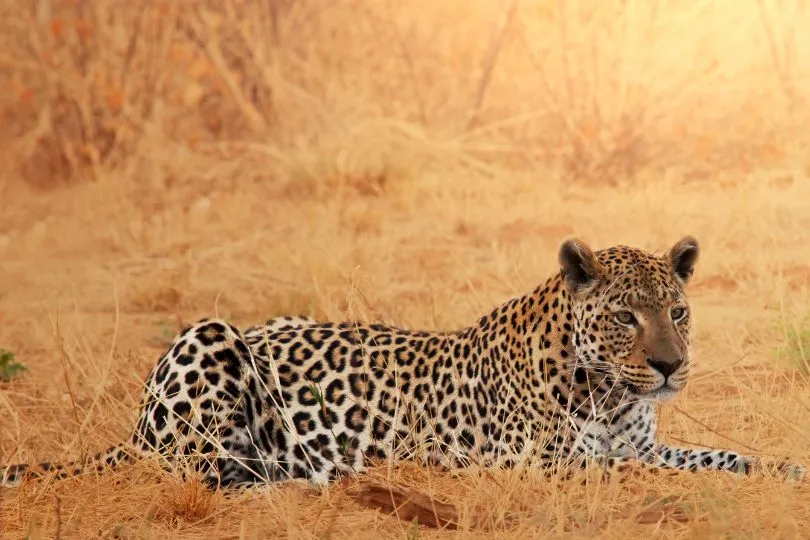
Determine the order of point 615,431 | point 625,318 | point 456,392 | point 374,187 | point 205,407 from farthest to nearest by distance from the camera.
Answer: point 374,187
point 456,392
point 205,407
point 615,431
point 625,318

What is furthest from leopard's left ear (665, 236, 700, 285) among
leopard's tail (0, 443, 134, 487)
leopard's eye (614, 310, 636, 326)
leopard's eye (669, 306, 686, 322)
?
leopard's tail (0, 443, 134, 487)

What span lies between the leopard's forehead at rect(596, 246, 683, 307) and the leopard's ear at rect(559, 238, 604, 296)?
0.22ft

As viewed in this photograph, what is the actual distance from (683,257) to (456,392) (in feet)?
4.22

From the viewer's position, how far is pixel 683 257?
7.30m

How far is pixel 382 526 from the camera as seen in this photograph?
677 centimetres

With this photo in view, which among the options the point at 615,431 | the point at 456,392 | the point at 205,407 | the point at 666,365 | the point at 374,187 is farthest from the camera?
the point at 374,187

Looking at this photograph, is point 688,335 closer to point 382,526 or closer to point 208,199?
point 382,526

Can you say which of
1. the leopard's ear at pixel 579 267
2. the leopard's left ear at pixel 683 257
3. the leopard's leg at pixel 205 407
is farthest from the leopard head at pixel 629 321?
the leopard's leg at pixel 205 407

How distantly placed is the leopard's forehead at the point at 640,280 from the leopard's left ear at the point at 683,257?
76mm

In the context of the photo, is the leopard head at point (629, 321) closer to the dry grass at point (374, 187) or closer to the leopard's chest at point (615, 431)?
the leopard's chest at point (615, 431)

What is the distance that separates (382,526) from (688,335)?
65.6 inches

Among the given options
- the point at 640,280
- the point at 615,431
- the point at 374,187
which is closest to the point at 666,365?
the point at 640,280

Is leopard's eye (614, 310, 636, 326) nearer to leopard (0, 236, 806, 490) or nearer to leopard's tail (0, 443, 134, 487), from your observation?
leopard (0, 236, 806, 490)

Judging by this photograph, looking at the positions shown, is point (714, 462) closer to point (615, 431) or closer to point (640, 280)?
point (615, 431)
